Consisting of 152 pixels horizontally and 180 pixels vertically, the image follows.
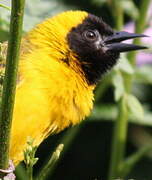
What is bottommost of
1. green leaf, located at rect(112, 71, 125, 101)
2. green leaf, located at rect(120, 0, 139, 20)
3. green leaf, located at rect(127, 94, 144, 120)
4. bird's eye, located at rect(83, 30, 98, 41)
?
green leaf, located at rect(127, 94, 144, 120)

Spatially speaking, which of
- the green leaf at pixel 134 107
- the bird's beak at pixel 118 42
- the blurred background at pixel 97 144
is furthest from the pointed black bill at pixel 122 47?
the blurred background at pixel 97 144

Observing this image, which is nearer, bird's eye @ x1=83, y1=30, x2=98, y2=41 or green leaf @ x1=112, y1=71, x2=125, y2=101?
green leaf @ x1=112, y1=71, x2=125, y2=101

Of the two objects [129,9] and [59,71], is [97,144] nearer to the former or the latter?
[129,9]

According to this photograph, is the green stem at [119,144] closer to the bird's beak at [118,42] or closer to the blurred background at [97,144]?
the bird's beak at [118,42]

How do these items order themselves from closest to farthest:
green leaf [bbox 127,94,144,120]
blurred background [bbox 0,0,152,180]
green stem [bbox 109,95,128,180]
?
green leaf [bbox 127,94,144,120], green stem [bbox 109,95,128,180], blurred background [bbox 0,0,152,180]

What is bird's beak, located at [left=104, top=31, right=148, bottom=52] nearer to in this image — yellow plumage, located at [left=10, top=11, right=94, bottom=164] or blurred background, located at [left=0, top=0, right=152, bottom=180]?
yellow plumage, located at [left=10, top=11, right=94, bottom=164]

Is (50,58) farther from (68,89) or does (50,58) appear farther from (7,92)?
(7,92)

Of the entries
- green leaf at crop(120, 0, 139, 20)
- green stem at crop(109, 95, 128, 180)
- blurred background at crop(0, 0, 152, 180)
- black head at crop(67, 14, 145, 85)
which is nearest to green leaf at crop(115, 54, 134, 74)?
black head at crop(67, 14, 145, 85)
